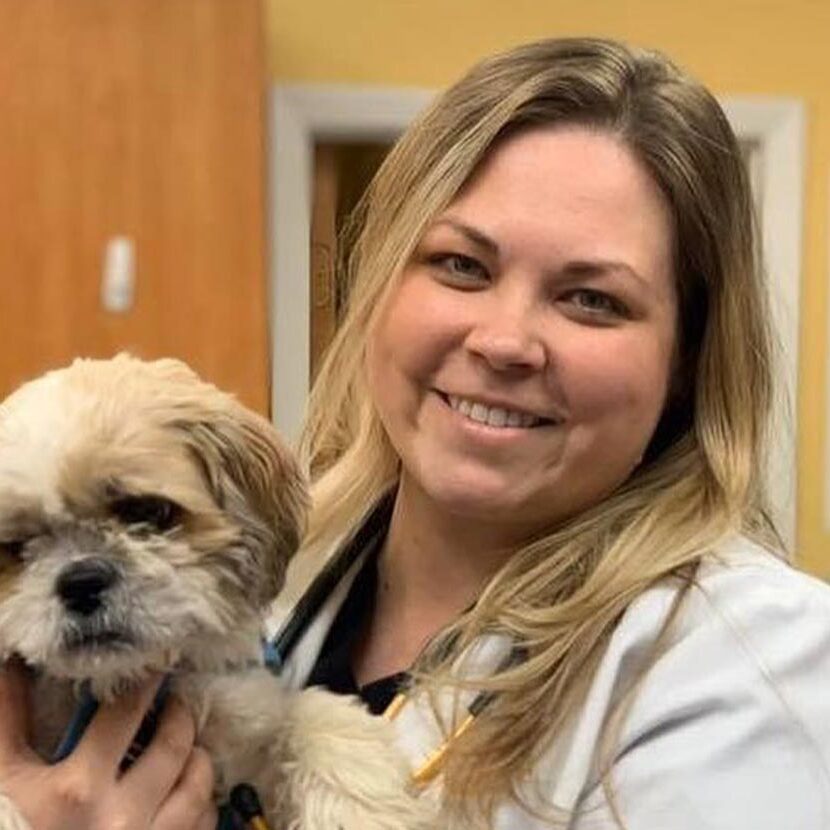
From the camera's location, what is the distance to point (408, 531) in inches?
61.0

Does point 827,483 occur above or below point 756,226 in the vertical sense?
below

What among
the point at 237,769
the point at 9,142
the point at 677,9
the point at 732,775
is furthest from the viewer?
the point at 677,9

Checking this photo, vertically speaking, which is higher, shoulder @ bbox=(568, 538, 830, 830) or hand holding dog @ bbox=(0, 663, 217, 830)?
shoulder @ bbox=(568, 538, 830, 830)

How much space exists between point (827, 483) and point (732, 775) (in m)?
2.06

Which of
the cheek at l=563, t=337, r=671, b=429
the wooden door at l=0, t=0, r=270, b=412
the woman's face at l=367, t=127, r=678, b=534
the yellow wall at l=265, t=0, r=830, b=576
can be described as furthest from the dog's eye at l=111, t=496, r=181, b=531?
the yellow wall at l=265, t=0, r=830, b=576

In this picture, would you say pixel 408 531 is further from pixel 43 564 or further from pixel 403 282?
pixel 43 564

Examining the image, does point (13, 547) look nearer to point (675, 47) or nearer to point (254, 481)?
point (254, 481)

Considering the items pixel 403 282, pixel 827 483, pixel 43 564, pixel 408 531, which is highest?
pixel 403 282

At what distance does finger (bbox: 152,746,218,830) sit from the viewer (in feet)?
4.03

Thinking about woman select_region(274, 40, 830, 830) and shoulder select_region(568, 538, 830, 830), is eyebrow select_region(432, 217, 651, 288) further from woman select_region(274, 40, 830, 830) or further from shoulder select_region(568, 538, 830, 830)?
shoulder select_region(568, 538, 830, 830)

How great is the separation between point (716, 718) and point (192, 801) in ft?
1.35

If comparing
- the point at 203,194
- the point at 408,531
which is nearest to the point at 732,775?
the point at 408,531

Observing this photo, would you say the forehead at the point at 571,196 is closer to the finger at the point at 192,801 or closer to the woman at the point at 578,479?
the woman at the point at 578,479

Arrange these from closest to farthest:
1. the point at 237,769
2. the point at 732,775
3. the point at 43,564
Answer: the point at 732,775, the point at 43,564, the point at 237,769
